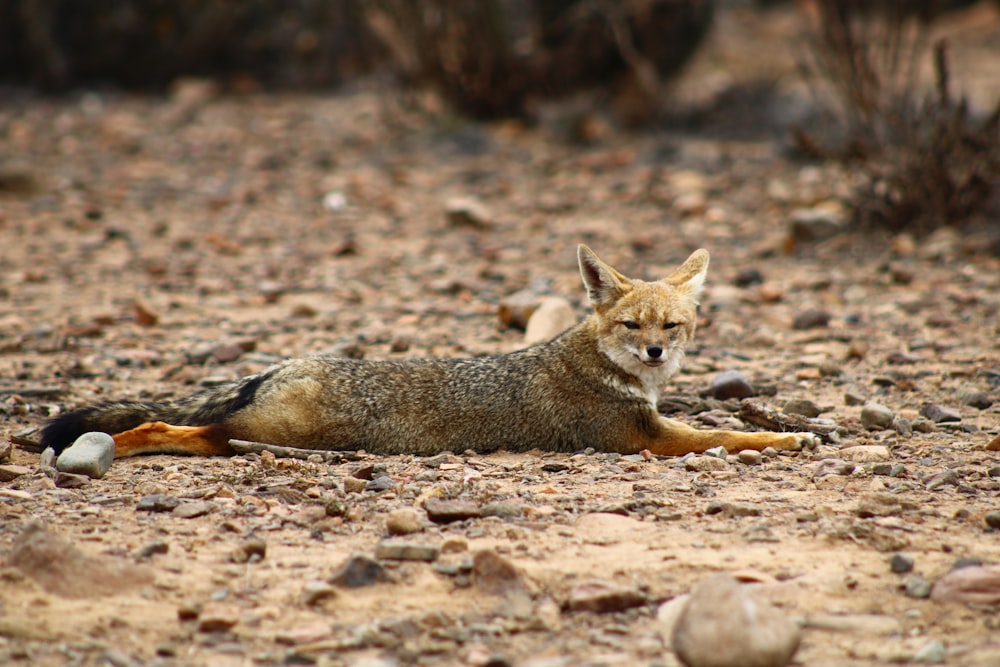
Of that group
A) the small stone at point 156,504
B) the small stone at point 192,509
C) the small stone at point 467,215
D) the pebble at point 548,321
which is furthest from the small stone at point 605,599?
the small stone at point 467,215

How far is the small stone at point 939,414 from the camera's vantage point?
6.62 meters

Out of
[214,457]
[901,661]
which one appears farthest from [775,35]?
[901,661]

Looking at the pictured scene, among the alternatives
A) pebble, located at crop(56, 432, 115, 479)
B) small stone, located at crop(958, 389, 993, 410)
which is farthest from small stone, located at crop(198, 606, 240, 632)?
small stone, located at crop(958, 389, 993, 410)

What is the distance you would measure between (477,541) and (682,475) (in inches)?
57.2

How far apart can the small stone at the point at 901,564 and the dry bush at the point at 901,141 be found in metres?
6.98

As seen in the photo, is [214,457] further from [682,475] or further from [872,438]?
[872,438]

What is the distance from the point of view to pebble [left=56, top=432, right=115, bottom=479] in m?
5.53

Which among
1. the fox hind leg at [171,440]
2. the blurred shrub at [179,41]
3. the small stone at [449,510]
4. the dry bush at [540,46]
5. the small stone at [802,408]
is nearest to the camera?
the small stone at [449,510]

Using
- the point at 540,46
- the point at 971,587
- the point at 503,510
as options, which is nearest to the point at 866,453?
the point at 971,587

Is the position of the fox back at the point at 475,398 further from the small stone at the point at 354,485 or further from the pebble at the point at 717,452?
the small stone at the point at 354,485

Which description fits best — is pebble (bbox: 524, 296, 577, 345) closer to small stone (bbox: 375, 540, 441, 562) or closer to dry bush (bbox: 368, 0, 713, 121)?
small stone (bbox: 375, 540, 441, 562)

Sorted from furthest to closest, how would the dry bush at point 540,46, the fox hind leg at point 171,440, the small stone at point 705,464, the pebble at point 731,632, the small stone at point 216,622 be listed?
1. the dry bush at point 540,46
2. the fox hind leg at point 171,440
3. the small stone at point 705,464
4. the small stone at point 216,622
5. the pebble at point 731,632

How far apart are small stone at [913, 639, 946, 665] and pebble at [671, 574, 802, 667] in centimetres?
37

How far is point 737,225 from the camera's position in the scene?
12.0 m
